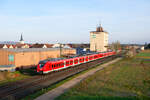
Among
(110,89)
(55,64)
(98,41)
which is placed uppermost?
(98,41)

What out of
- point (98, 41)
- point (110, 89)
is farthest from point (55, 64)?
point (98, 41)

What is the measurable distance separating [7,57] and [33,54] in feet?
20.8

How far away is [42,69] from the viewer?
27266 millimetres

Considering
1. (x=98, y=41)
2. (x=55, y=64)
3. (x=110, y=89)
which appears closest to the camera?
(x=110, y=89)

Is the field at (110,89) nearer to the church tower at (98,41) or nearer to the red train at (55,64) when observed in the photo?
the red train at (55,64)

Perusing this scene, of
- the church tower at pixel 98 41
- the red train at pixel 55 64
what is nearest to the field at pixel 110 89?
the red train at pixel 55 64

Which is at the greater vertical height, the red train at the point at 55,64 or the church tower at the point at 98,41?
the church tower at the point at 98,41

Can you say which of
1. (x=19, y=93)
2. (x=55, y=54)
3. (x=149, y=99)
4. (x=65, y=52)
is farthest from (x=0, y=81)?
(x=65, y=52)

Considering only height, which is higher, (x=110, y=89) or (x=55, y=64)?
(x=55, y=64)

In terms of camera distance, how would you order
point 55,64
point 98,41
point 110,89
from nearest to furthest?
point 110,89 < point 55,64 < point 98,41

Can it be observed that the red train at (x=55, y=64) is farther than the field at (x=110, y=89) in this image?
Yes

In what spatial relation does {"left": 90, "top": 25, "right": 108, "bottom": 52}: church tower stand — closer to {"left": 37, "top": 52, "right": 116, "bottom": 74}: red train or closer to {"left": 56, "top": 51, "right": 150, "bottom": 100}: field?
{"left": 37, "top": 52, "right": 116, "bottom": 74}: red train

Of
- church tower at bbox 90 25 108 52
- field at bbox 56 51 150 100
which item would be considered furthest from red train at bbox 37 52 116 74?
church tower at bbox 90 25 108 52

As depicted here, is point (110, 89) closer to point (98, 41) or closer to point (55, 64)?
point (55, 64)
